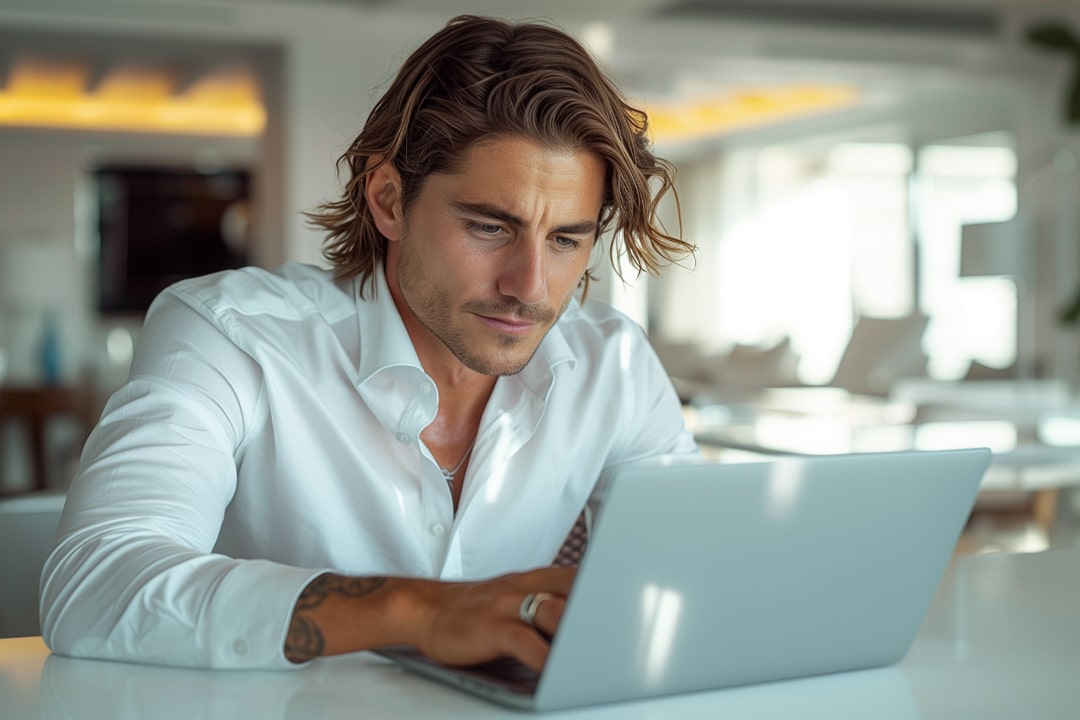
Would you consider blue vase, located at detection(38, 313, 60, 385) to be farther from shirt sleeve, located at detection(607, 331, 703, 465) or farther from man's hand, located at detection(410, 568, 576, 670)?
man's hand, located at detection(410, 568, 576, 670)

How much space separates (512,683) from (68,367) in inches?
359

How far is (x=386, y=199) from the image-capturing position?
1364mm

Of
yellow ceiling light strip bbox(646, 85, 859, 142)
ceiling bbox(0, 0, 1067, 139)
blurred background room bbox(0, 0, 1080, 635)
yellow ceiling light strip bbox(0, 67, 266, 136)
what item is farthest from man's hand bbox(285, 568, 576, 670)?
yellow ceiling light strip bbox(646, 85, 859, 142)

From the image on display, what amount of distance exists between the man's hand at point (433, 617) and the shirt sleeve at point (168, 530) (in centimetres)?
2

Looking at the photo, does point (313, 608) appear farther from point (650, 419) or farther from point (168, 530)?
point (650, 419)

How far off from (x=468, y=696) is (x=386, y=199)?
702mm

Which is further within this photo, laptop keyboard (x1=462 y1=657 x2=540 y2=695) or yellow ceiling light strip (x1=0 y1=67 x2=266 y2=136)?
yellow ceiling light strip (x1=0 y1=67 x2=266 y2=136)

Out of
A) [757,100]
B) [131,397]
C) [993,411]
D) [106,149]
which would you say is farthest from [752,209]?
[131,397]

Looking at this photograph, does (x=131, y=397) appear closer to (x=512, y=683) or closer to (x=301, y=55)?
(x=512, y=683)

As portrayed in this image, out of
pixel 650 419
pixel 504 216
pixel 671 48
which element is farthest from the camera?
pixel 671 48

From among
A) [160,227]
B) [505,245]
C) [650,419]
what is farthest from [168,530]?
[160,227]

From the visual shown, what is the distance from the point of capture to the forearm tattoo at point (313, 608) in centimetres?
84

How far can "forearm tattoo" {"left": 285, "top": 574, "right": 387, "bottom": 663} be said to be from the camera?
835 millimetres

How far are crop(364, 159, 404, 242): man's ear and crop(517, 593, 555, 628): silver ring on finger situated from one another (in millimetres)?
640
